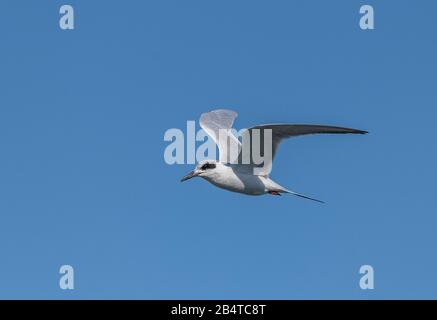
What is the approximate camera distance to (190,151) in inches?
812

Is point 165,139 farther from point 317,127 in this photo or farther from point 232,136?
point 317,127

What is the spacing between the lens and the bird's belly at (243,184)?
1955 centimetres

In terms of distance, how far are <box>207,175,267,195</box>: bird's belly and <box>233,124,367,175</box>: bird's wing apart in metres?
0.32

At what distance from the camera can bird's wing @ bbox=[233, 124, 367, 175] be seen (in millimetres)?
17406

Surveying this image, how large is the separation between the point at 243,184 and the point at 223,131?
3081mm

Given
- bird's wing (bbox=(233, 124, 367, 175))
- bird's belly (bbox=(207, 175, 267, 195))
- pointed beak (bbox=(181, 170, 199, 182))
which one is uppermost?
bird's wing (bbox=(233, 124, 367, 175))

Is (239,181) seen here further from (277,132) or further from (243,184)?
(277,132)

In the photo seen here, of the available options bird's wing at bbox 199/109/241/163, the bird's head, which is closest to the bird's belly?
the bird's head

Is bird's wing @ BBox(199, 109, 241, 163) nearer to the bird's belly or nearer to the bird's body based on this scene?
the bird's body

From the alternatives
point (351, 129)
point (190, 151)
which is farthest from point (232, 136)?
point (351, 129)

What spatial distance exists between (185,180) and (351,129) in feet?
15.7

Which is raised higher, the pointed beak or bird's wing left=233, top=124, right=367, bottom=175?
bird's wing left=233, top=124, right=367, bottom=175

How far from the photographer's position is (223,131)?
73.4ft

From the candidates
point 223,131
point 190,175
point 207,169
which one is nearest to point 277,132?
point 207,169
